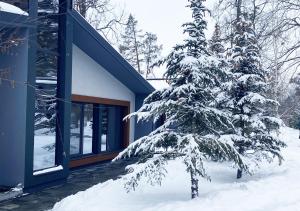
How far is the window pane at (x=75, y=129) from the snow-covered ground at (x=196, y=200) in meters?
4.03

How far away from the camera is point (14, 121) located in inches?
379

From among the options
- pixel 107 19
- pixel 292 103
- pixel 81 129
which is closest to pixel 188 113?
pixel 81 129

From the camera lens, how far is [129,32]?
5409cm

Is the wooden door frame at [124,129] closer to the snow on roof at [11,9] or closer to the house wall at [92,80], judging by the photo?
the house wall at [92,80]

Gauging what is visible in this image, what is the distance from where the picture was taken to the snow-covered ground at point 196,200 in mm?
6770

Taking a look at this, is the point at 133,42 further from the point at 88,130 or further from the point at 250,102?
the point at 250,102

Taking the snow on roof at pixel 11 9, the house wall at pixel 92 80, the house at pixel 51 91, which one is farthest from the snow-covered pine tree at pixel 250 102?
the snow on roof at pixel 11 9

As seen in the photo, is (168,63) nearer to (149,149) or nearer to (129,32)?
(149,149)

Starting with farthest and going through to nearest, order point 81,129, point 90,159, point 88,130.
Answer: point 88,130 < point 90,159 < point 81,129

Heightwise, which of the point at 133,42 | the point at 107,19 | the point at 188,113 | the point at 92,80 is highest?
the point at 133,42

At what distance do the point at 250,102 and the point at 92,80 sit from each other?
5.96 m

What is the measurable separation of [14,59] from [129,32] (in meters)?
45.2

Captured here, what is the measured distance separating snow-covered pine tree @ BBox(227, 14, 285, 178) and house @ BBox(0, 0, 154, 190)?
454 centimetres

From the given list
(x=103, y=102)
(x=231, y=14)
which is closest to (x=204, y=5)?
(x=103, y=102)
